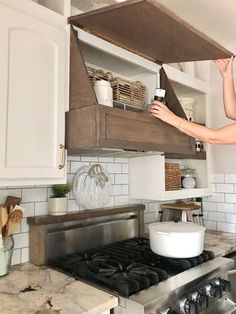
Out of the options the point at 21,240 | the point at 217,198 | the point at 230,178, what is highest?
the point at 230,178

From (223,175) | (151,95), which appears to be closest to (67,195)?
(151,95)

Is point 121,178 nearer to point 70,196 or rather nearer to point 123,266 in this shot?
point 70,196

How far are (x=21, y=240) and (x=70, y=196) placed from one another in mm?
350

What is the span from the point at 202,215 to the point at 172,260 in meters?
0.99

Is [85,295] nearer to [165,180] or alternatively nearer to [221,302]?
[221,302]

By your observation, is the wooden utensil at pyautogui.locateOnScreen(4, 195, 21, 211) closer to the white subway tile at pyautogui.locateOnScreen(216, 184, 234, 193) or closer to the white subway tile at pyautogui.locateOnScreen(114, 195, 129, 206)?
the white subway tile at pyautogui.locateOnScreen(114, 195, 129, 206)

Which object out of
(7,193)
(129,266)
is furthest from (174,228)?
(7,193)

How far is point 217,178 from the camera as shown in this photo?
2377 millimetres

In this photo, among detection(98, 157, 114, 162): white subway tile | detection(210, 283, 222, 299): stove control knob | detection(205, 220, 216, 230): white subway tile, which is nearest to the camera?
detection(210, 283, 222, 299): stove control knob

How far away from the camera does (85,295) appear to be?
3.47 feet

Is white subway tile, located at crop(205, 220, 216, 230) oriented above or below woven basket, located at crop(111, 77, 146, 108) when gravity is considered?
below

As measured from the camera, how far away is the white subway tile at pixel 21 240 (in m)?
1.39

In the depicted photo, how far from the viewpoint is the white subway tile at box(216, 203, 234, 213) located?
2.29 m

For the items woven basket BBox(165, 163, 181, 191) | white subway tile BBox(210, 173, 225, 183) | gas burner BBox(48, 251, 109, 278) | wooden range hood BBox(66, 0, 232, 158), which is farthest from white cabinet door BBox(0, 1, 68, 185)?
white subway tile BBox(210, 173, 225, 183)
